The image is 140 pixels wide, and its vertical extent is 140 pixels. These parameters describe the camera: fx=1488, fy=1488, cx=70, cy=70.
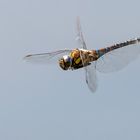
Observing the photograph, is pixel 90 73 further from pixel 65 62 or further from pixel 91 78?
pixel 65 62

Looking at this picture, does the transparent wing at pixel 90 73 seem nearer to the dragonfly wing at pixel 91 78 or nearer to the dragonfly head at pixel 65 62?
the dragonfly wing at pixel 91 78

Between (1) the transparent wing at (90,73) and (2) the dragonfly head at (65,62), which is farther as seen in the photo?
(2) the dragonfly head at (65,62)

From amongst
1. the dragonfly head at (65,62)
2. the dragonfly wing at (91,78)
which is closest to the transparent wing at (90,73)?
the dragonfly wing at (91,78)

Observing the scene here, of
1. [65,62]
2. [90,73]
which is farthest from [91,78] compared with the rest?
[65,62]

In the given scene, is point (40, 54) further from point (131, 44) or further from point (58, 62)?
point (131, 44)

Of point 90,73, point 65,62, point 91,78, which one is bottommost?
point 91,78

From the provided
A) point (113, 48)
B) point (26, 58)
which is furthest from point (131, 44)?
point (26, 58)

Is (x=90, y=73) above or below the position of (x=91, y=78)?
above
